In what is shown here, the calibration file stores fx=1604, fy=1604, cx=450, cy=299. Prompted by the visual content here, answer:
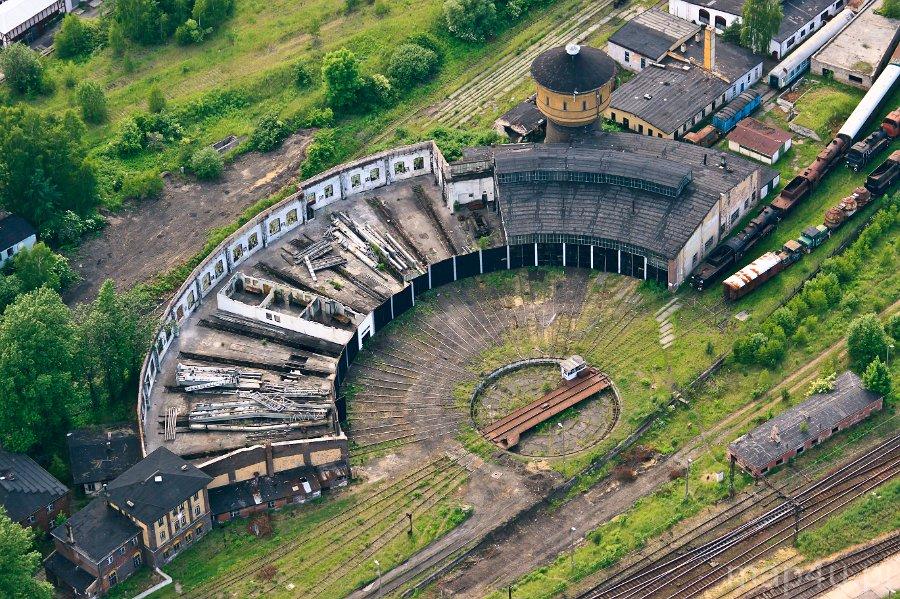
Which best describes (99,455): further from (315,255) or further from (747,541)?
(747,541)

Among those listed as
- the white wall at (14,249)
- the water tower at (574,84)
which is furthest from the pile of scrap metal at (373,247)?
the white wall at (14,249)

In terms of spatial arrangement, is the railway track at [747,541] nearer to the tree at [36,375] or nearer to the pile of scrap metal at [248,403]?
the pile of scrap metal at [248,403]

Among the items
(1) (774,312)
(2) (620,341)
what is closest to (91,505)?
(2) (620,341)

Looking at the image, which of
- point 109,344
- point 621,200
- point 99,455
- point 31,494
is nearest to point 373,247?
point 621,200

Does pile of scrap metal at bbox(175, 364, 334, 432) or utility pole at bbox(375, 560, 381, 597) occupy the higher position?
pile of scrap metal at bbox(175, 364, 334, 432)

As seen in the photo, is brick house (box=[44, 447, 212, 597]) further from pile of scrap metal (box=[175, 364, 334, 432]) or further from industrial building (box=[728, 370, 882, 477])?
industrial building (box=[728, 370, 882, 477])

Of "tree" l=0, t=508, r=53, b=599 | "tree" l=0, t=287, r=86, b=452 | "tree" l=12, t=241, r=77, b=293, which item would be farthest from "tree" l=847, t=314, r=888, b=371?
"tree" l=12, t=241, r=77, b=293
